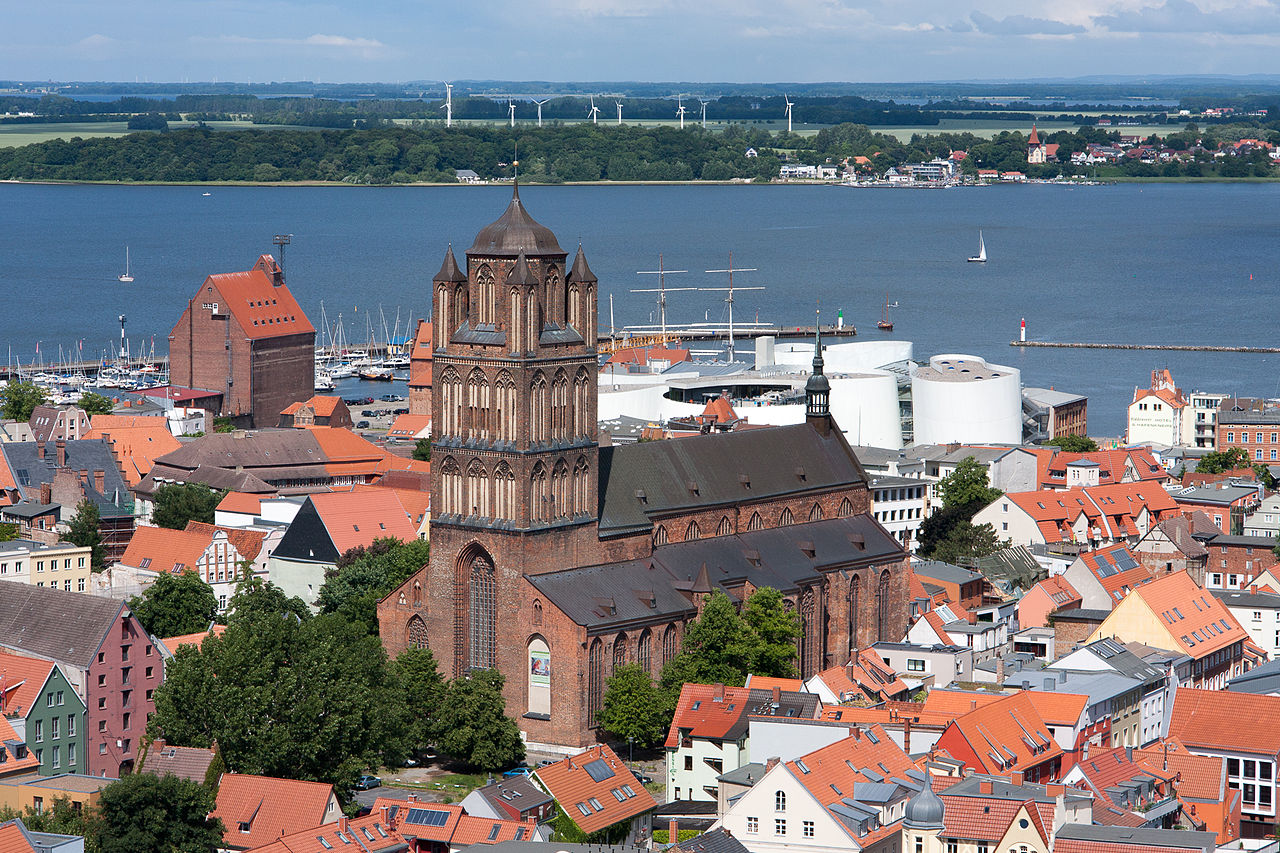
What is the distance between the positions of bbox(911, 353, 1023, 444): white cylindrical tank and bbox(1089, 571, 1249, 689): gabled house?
122 feet

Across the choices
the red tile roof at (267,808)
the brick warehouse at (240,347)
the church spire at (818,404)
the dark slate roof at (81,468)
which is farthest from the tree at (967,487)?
the brick warehouse at (240,347)

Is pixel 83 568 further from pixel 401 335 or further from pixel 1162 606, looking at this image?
pixel 401 335

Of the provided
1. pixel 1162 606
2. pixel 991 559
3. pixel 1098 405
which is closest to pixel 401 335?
pixel 1098 405

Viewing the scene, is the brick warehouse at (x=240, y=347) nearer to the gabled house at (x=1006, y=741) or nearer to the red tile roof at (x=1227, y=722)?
the red tile roof at (x=1227, y=722)

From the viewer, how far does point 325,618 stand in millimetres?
61875

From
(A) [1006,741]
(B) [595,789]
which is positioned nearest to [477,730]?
(B) [595,789]

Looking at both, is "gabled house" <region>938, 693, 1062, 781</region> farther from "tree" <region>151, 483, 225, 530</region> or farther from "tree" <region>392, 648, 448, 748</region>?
"tree" <region>151, 483, 225, 530</region>

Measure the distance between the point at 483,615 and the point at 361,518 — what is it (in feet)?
51.8

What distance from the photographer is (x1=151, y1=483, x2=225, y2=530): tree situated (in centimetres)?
8462

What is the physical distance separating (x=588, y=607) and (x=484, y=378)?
6.55 metres

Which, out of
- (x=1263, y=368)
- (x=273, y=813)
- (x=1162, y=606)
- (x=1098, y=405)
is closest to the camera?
(x=273, y=813)

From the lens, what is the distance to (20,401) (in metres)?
113

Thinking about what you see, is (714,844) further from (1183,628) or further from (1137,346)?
(1137,346)

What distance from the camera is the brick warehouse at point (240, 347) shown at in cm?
12162
